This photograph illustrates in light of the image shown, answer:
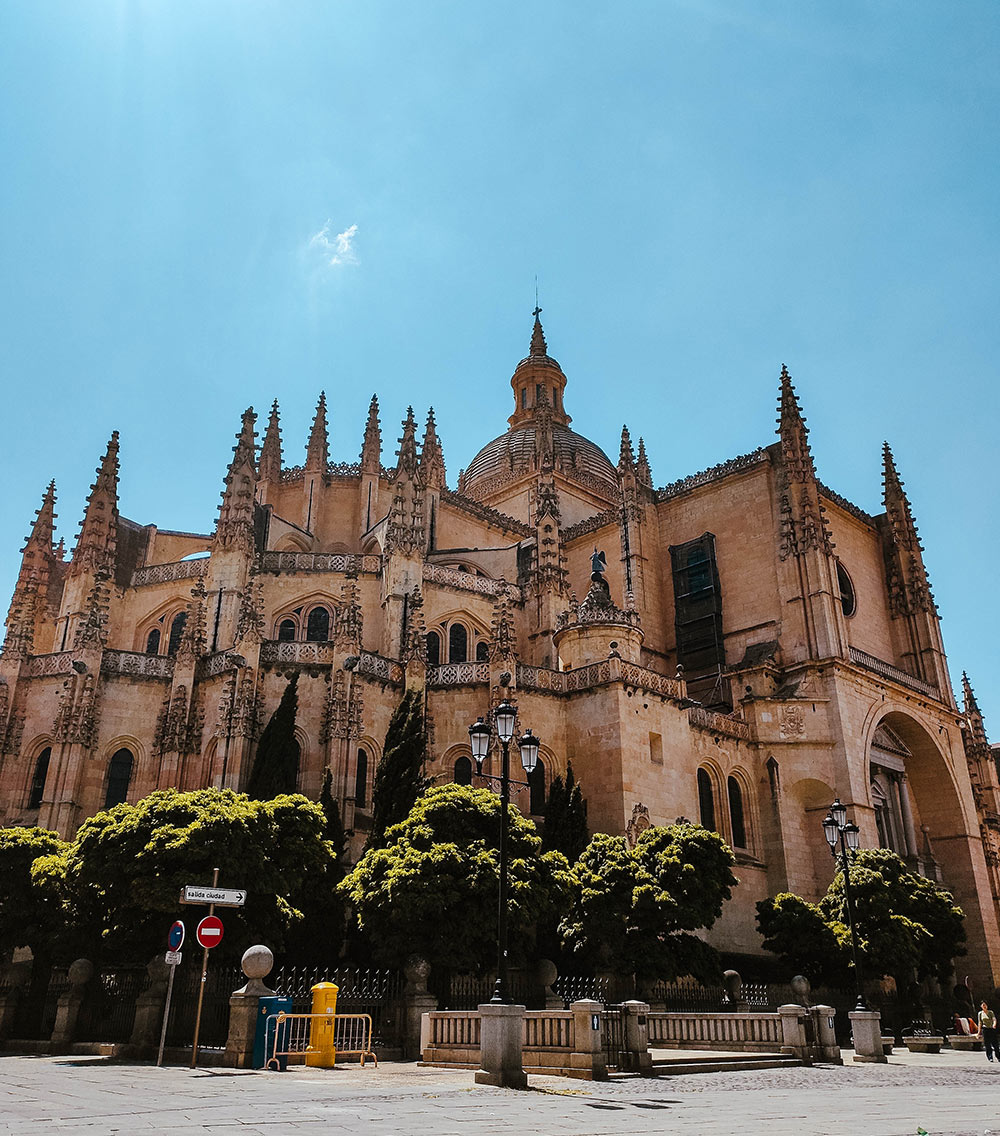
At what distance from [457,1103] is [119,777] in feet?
75.5

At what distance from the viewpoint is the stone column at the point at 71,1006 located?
19.9 metres

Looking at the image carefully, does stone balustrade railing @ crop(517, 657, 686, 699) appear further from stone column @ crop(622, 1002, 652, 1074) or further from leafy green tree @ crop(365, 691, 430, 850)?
stone column @ crop(622, 1002, 652, 1074)

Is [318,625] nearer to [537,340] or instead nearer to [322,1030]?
[322,1030]

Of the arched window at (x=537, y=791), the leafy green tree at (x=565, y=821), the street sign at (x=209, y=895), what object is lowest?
the street sign at (x=209, y=895)

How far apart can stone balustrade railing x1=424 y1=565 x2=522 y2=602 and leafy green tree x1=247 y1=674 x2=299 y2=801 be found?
31.2ft

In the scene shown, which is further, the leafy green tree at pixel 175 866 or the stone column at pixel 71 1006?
the leafy green tree at pixel 175 866

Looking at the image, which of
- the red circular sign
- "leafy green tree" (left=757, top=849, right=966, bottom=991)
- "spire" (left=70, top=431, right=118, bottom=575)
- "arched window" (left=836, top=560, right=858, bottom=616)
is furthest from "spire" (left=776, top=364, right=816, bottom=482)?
the red circular sign

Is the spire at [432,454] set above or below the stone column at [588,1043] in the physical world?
above

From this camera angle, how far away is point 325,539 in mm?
43969

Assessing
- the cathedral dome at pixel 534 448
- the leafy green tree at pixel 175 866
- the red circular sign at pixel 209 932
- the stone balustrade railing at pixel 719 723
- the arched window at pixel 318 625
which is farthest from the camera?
the cathedral dome at pixel 534 448

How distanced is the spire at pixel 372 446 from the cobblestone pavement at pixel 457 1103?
30.5m

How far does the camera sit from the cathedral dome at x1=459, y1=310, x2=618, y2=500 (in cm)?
5966

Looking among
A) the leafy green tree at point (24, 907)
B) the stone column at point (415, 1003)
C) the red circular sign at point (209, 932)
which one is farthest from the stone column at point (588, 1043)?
the leafy green tree at point (24, 907)

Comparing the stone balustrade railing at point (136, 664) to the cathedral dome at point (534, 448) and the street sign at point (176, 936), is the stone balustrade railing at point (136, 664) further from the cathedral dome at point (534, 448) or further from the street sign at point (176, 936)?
the cathedral dome at point (534, 448)
